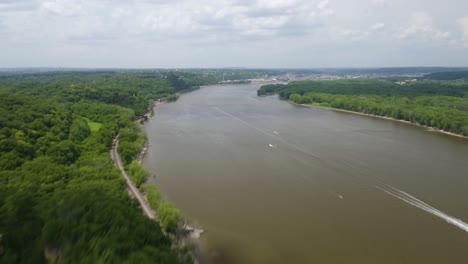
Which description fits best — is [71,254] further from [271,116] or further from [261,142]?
[271,116]

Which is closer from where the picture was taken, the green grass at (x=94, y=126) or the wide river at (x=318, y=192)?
the wide river at (x=318, y=192)

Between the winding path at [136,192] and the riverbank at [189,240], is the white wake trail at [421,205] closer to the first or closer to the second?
the riverbank at [189,240]

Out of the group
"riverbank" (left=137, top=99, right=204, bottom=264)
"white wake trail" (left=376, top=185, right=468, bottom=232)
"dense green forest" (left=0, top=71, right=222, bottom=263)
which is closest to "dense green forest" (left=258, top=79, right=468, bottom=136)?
"white wake trail" (left=376, top=185, right=468, bottom=232)

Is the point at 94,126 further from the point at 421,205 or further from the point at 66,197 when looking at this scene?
the point at 421,205

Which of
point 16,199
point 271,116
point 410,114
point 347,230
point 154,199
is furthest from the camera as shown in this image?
point 271,116

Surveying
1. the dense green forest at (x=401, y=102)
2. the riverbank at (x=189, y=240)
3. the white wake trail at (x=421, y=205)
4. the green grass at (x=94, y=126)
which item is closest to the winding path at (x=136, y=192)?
the riverbank at (x=189, y=240)

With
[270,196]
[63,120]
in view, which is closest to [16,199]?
[270,196]
